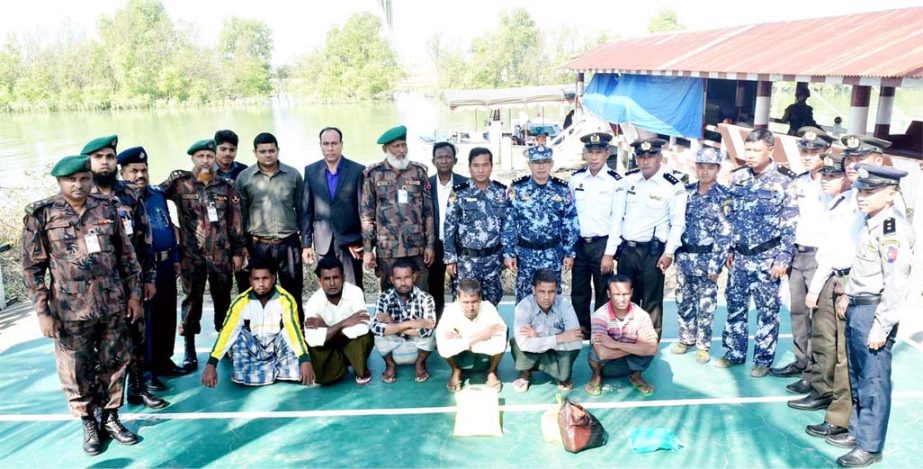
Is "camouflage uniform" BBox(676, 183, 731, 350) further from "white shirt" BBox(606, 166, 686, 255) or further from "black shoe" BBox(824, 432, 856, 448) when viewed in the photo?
"black shoe" BBox(824, 432, 856, 448)

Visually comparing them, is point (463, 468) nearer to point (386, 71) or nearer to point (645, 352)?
point (645, 352)

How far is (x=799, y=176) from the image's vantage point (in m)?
3.83

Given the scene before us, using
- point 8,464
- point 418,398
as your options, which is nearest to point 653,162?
point 418,398

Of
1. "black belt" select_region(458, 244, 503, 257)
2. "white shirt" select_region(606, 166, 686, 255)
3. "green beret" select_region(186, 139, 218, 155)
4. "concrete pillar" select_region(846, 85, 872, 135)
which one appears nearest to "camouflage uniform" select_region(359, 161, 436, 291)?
"black belt" select_region(458, 244, 503, 257)

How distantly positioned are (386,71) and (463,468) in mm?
52332

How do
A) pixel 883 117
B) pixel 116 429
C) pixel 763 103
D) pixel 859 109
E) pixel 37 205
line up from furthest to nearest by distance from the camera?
pixel 763 103, pixel 883 117, pixel 859 109, pixel 116 429, pixel 37 205

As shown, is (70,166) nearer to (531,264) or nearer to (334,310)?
(334,310)

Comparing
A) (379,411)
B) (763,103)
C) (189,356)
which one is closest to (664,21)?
(763,103)

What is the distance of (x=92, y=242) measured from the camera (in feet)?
10.3

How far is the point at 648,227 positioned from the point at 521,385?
4.45 ft

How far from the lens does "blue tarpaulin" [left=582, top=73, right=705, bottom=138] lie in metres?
11.1

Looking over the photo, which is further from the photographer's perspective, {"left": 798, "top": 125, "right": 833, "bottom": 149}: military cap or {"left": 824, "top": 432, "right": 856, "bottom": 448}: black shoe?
{"left": 798, "top": 125, "right": 833, "bottom": 149}: military cap

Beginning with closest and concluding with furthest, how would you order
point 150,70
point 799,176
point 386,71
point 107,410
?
point 107,410, point 799,176, point 150,70, point 386,71

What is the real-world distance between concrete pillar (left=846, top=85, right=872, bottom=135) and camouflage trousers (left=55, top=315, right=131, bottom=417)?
25.6 feet
